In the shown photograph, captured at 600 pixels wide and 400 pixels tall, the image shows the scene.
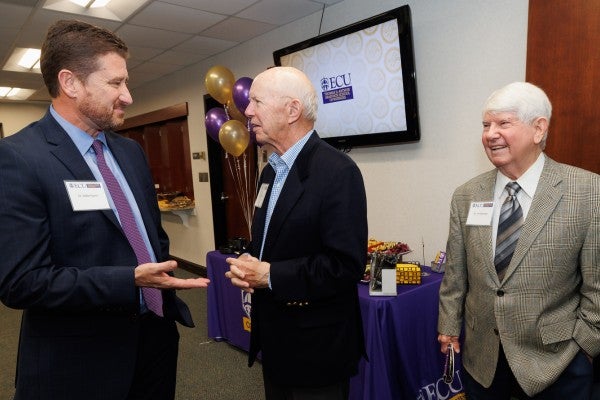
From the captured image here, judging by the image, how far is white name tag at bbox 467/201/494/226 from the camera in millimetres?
1418

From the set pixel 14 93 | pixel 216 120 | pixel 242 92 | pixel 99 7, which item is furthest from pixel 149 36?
pixel 14 93

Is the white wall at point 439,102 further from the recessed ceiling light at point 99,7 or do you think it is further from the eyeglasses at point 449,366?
the recessed ceiling light at point 99,7

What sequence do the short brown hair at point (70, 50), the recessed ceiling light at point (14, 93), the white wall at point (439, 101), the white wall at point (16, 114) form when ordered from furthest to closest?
the white wall at point (16, 114) < the recessed ceiling light at point (14, 93) < the white wall at point (439, 101) < the short brown hair at point (70, 50)

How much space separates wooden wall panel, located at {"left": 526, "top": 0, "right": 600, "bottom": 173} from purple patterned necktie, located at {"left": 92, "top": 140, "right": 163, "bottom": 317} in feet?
6.37

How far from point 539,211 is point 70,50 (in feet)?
4.91

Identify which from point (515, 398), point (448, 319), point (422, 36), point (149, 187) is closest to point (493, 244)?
point (448, 319)

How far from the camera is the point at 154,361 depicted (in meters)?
1.31

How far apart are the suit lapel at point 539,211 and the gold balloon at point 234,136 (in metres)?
2.49

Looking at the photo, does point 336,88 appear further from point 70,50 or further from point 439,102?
point 70,50

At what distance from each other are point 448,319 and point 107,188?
50.8 inches

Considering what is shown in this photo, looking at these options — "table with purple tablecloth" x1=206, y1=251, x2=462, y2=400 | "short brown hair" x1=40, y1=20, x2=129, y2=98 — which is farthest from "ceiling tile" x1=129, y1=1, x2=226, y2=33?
"table with purple tablecloth" x1=206, y1=251, x2=462, y2=400

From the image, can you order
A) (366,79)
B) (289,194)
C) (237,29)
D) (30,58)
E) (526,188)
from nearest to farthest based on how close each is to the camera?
(289,194) → (526,188) → (366,79) → (237,29) → (30,58)

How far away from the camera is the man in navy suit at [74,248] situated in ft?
3.21


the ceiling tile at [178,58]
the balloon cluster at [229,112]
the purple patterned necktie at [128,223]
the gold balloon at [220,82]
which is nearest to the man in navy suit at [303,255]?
the purple patterned necktie at [128,223]
